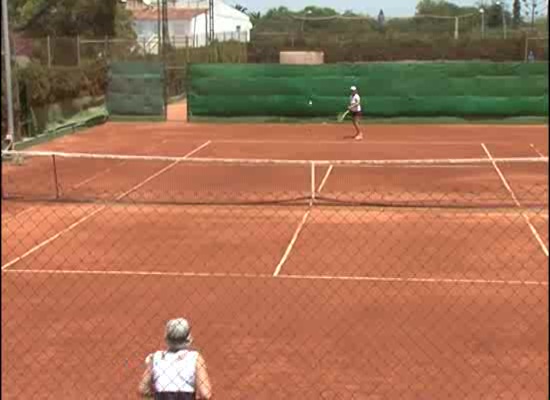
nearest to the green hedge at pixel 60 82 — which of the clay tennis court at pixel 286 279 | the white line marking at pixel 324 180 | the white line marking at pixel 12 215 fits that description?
the clay tennis court at pixel 286 279

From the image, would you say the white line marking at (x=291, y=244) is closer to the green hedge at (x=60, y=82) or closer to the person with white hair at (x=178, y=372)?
the person with white hair at (x=178, y=372)

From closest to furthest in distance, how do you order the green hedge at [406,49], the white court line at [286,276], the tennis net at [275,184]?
the white court line at [286,276]
the tennis net at [275,184]
the green hedge at [406,49]

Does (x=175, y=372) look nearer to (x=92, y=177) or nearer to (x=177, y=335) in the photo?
(x=177, y=335)

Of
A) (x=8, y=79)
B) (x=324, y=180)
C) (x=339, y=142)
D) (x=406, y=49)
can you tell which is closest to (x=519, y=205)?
(x=324, y=180)

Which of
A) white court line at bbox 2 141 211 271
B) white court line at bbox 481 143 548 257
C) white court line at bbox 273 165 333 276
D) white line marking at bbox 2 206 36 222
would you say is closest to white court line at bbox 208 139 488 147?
white court line at bbox 481 143 548 257

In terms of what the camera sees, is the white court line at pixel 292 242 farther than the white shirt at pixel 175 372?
Yes

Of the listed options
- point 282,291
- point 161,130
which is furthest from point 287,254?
Answer: point 161,130

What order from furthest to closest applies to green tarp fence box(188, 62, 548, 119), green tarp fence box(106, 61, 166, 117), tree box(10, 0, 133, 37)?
1. tree box(10, 0, 133, 37)
2. green tarp fence box(106, 61, 166, 117)
3. green tarp fence box(188, 62, 548, 119)

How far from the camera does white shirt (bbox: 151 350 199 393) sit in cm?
423

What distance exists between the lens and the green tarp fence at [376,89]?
29094mm

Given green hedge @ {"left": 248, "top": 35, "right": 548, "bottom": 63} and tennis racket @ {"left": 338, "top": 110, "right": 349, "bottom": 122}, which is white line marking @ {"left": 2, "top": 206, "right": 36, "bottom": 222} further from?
green hedge @ {"left": 248, "top": 35, "right": 548, "bottom": 63}

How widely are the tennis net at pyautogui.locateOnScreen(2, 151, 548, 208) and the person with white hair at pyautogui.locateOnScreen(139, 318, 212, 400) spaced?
33.3ft

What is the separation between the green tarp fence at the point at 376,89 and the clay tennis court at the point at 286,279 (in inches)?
369

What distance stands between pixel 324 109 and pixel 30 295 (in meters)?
20.8
